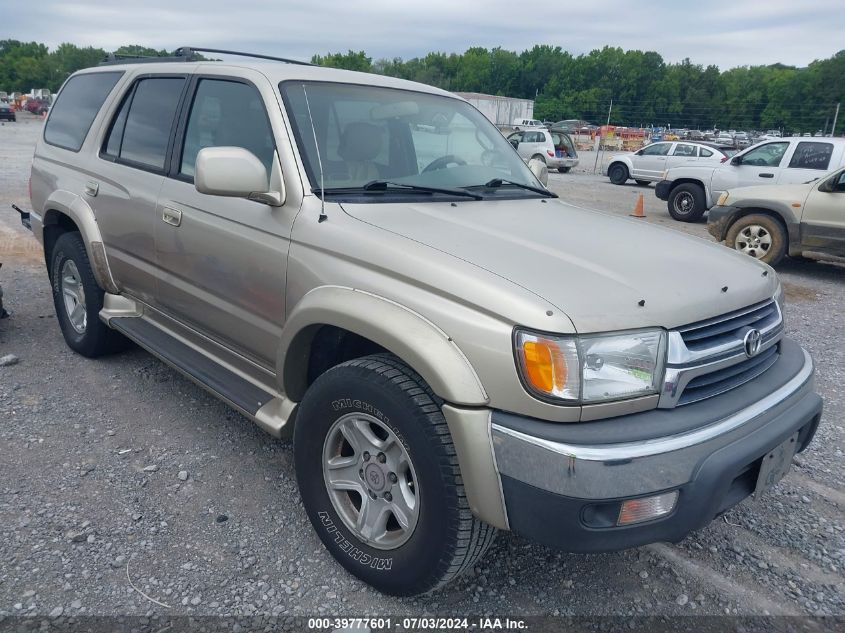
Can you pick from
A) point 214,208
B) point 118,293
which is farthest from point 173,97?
point 118,293

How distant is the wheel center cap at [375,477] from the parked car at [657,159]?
19592 millimetres

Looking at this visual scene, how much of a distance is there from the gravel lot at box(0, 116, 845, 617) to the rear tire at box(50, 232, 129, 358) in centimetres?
41

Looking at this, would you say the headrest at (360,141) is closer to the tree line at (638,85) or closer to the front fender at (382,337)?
the front fender at (382,337)

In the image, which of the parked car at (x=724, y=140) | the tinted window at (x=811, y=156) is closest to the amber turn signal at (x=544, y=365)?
the tinted window at (x=811, y=156)

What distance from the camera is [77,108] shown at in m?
4.68

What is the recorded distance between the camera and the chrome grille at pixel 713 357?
2107 mm

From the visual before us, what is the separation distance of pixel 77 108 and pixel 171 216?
6.34ft

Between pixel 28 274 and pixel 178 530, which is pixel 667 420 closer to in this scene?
pixel 178 530

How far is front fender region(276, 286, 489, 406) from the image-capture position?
2.05m

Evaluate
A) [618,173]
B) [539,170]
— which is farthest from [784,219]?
[618,173]

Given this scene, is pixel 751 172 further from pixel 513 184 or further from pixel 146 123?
pixel 146 123

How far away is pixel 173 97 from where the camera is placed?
12.0 feet

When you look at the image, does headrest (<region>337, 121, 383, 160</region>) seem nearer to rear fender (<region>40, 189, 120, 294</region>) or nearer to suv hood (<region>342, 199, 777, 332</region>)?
suv hood (<region>342, 199, 777, 332</region>)

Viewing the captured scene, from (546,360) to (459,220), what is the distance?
0.93 m
